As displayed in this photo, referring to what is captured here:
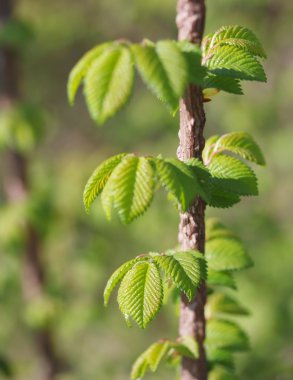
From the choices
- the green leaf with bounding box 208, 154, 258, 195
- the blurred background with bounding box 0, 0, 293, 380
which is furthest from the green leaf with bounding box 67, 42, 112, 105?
the blurred background with bounding box 0, 0, 293, 380

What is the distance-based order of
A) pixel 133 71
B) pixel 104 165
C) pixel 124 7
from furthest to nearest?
pixel 124 7 < pixel 104 165 < pixel 133 71

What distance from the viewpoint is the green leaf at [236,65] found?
121cm

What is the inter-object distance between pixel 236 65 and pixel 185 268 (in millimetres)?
435

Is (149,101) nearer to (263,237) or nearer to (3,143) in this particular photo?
(263,237)

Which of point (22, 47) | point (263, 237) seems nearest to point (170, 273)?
point (22, 47)

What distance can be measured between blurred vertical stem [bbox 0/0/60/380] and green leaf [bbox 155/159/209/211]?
2681 mm

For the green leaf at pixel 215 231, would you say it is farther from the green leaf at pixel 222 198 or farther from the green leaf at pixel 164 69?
the green leaf at pixel 164 69

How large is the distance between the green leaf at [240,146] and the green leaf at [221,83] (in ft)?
0.67

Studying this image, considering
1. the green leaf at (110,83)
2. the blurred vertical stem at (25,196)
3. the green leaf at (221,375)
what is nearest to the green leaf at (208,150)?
the green leaf at (110,83)

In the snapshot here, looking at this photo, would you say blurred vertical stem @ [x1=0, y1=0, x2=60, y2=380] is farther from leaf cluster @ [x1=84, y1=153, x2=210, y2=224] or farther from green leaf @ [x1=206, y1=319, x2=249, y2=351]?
leaf cluster @ [x1=84, y1=153, x2=210, y2=224]

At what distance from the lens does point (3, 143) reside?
3506 millimetres

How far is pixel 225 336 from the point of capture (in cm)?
167

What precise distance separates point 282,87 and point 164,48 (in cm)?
482

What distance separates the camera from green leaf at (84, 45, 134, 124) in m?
1.00
